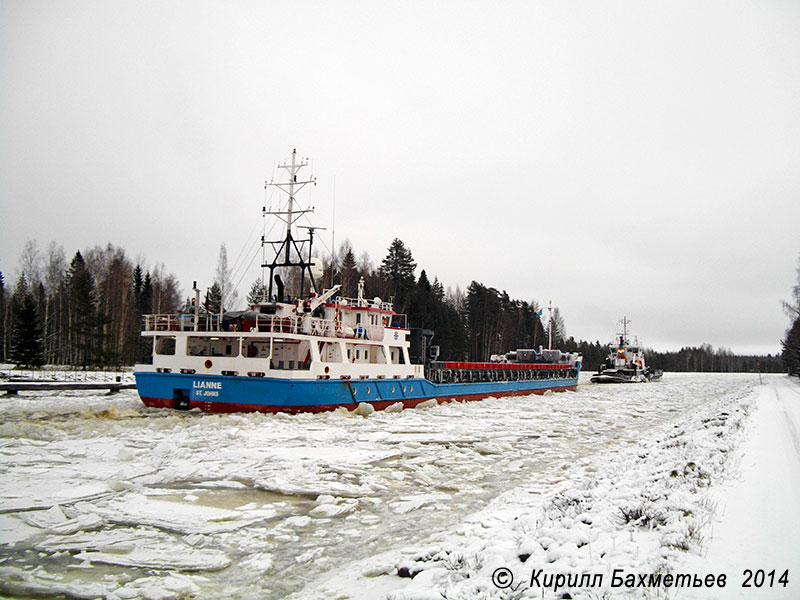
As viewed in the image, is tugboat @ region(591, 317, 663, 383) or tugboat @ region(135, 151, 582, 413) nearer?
tugboat @ region(135, 151, 582, 413)

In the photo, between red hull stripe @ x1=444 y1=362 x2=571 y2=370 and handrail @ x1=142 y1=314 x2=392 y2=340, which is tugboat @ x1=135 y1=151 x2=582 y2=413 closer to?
handrail @ x1=142 y1=314 x2=392 y2=340

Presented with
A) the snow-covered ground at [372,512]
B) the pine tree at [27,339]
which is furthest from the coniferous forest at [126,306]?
the snow-covered ground at [372,512]

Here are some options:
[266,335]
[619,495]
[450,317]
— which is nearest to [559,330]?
[450,317]

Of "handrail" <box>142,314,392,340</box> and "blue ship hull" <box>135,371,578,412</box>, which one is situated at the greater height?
"handrail" <box>142,314,392,340</box>

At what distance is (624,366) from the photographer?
65.1 metres

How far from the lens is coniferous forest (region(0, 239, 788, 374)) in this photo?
40.2 meters

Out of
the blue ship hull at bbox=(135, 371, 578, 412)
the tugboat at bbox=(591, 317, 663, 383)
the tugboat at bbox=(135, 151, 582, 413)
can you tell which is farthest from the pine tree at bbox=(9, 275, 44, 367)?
the tugboat at bbox=(591, 317, 663, 383)

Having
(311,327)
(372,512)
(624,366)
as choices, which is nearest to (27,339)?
(311,327)

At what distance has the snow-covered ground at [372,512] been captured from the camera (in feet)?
17.4

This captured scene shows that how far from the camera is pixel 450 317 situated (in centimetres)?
6178

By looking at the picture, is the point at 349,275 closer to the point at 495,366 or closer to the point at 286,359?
the point at 495,366

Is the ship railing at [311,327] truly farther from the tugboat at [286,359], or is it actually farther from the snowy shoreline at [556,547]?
the snowy shoreline at [556,547]
